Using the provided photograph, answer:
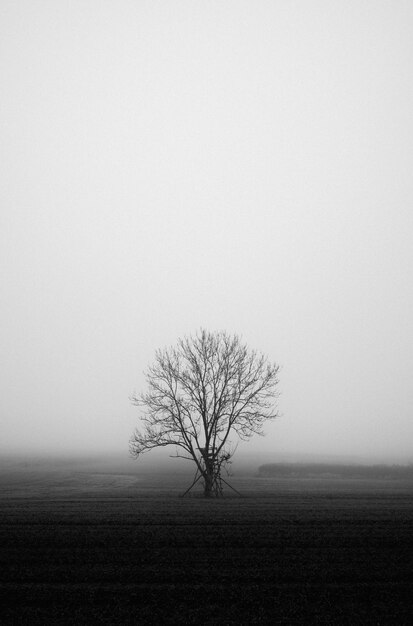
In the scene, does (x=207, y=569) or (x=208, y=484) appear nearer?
(x=207, y=569)

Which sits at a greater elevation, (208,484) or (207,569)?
(207,569)

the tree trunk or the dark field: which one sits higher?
the dark field

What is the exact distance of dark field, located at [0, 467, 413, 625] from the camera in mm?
7629

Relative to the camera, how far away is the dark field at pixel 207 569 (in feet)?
25.0

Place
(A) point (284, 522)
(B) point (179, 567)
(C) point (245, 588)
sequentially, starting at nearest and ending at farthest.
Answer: (C) point (245, 588) → (B) point (179, 567) → (A) point (284, 522)

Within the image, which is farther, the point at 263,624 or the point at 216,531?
the point at 216,531

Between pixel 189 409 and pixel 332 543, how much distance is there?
20023 mm

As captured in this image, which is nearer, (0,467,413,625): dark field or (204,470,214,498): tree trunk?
(0,467,413,625): dark field

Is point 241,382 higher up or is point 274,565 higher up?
point 241,382

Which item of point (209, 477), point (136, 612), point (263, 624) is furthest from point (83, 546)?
point (209, 477)

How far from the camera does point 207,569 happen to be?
1025cm

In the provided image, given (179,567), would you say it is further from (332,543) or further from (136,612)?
(332,543)

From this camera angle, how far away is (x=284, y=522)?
649 inches

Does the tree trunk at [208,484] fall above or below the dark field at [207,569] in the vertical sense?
below
